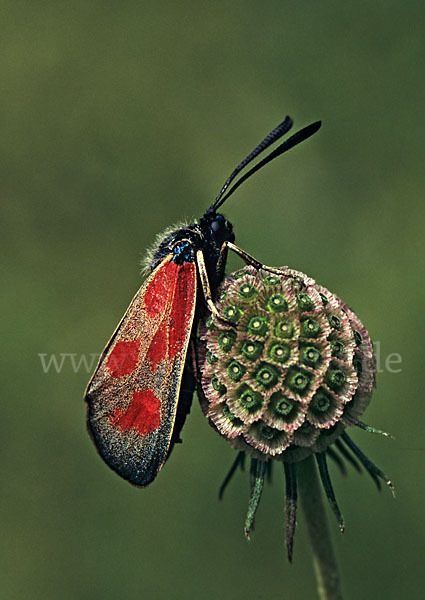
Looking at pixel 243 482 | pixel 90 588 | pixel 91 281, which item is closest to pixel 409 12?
pixel 91 281

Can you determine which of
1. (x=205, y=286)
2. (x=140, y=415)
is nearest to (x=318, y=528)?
(x=140, y=415)

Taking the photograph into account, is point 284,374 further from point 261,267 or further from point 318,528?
point 318,528

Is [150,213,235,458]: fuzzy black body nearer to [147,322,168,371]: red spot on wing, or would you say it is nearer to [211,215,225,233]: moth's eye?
[211,215,225,233]: moth's eye

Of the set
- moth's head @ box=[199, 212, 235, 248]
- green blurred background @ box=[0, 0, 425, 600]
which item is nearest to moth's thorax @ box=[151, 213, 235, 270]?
moth's head @ box=[199, 212, 235, 248]

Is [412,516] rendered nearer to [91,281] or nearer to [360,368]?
[360,368]

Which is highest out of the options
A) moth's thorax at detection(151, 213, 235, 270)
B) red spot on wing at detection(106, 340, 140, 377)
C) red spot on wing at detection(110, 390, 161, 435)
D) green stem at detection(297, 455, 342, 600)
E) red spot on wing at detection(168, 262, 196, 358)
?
moth's thorax at detection(151, 213, 235, 270)

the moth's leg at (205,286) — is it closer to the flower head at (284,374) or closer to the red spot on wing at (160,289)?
the flower head at (284,374)

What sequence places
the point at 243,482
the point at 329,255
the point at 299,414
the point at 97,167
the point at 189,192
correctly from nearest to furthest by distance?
the point at 299,414
the point at 243,482
the point at 329,255
the point at 189,192
the point at 97,167

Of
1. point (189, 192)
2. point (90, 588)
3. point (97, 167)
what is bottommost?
point (90, 588)
